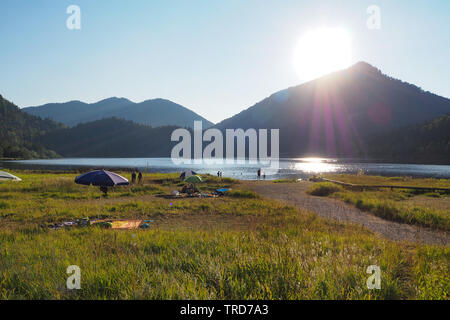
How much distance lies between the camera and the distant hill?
136250mm

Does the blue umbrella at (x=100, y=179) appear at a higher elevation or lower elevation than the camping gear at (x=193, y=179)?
higher

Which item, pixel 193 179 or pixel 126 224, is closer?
pixel 126 224

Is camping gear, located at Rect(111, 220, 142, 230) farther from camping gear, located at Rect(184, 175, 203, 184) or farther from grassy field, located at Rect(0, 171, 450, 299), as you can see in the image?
camping gear, located at Rect(184, 175, 203, 184)

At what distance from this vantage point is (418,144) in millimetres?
151625

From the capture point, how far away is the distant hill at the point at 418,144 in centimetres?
13625

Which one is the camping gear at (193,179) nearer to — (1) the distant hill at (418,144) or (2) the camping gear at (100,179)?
(2) the camping gear at (100,179)

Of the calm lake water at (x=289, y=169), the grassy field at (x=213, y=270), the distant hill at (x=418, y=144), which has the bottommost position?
the calm lake water at (x=289, y=169)

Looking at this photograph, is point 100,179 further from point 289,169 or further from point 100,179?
point 289,169

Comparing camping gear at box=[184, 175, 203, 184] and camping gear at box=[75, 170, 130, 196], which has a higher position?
camping gear at box=[75, 170, 130, 196]

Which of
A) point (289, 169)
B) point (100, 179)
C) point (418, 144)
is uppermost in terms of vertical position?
point (418, 144)

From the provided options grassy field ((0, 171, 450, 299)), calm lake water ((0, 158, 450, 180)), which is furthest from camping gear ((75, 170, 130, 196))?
calm lake water ((0, 158, 450, 180))

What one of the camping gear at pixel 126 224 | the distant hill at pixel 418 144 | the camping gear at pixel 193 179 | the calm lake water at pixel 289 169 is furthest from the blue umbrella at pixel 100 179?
the distant hill at pixel 418 144

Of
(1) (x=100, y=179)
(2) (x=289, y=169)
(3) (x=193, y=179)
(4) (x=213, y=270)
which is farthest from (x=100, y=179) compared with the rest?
(2) (x=289, y=169)
